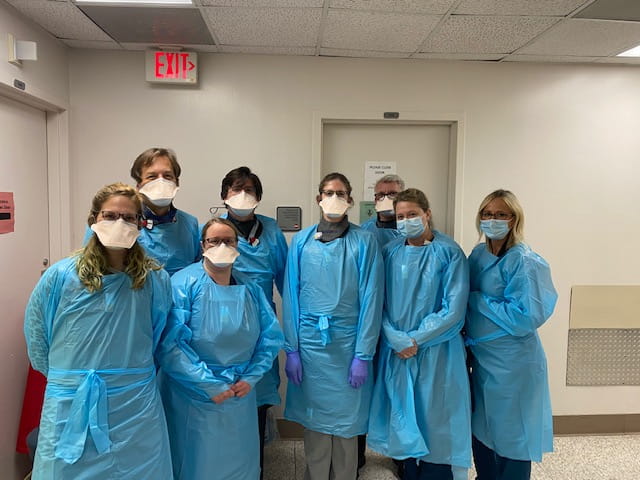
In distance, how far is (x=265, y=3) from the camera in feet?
6.31

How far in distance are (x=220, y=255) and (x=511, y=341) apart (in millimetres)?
1340

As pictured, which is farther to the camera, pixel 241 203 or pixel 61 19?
pixel 61 19

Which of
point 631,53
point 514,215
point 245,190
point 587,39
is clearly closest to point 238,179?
point 245,190

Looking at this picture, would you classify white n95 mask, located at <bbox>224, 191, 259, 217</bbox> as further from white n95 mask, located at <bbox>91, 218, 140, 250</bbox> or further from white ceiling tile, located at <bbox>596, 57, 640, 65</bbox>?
white ceiling tile, located at <bbox>596, 57, 640, 65</bbox>

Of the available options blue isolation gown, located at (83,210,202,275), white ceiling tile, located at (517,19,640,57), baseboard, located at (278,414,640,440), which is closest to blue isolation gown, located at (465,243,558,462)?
baseboard, located at (278,414,640,440)

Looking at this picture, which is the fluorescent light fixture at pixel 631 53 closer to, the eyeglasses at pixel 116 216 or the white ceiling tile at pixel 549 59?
the white ceiling tile at pixel 549 59

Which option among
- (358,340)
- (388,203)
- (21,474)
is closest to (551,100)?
(388,203)

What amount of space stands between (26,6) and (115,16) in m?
0.38

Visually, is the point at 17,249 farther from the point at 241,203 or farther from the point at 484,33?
the point at 484,33

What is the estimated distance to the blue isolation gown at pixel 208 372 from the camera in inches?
61.1

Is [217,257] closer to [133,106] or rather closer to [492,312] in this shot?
[492,312]

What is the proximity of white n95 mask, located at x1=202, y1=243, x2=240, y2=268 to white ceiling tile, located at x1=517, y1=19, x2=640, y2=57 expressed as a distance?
1996mm

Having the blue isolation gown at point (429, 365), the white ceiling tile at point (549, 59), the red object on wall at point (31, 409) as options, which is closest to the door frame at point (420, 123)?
the white ceiling tile at point (549, 59)

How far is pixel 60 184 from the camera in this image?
8.21 ft
